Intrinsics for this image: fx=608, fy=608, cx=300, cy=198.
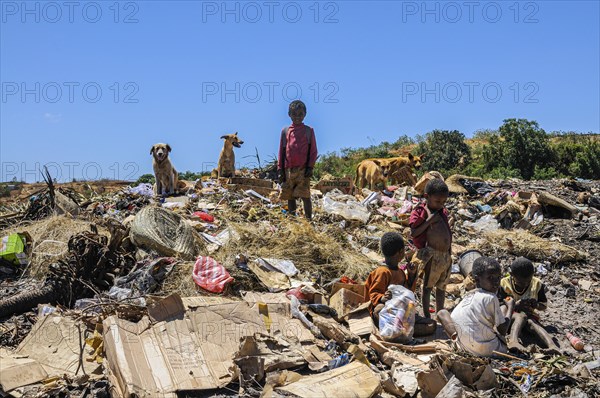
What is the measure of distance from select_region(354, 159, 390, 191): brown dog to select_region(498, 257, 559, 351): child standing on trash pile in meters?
7.10

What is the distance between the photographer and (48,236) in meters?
7.13

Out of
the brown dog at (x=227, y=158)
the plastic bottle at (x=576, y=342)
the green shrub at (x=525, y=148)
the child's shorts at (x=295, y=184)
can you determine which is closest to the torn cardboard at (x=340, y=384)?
the plastic bottle at (x=576, y=342)

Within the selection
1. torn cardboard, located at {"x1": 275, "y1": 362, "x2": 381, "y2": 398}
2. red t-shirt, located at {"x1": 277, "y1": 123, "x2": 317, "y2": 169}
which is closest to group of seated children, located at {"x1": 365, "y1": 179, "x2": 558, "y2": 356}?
torn cardboard, located at {"x1": 275, "y1": 362, "x2": 381, "y2": 398}

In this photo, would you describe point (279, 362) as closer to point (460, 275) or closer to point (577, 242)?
point (460, 275)

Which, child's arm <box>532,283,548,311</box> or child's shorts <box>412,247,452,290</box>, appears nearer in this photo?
child's arm <box>532,283,548,311</box>

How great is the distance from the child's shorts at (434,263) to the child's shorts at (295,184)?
9.47 ft

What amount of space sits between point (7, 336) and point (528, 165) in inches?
631

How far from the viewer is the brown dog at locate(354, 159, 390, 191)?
12.6 m

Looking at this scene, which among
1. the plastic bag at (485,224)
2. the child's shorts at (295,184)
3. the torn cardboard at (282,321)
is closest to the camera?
the torn cardboard at (282,321)

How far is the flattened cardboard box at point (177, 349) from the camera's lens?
3891 mm

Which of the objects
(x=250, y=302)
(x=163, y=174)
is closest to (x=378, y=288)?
(x=250, y=302)

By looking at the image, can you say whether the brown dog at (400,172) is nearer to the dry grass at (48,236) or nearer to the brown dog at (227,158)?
the brown dog at (227,158)

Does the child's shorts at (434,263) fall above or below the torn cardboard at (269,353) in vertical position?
above

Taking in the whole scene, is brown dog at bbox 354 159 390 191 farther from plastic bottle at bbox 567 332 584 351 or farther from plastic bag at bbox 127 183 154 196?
plastic bottle at bbox 567 332 584 351
